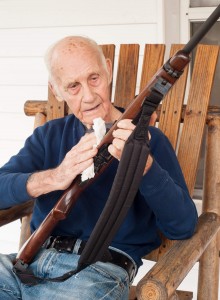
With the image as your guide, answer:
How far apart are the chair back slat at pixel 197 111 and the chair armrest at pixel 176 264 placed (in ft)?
0.65

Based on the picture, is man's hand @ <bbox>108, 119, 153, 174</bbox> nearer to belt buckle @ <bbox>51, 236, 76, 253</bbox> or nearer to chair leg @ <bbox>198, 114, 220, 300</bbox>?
belt buckle @ <bbox>51, 236, 76, 253</bbox>

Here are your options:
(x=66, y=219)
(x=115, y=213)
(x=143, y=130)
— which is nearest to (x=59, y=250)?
(x=66, y=219)

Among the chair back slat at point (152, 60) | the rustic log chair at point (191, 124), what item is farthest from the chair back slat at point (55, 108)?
the chair back slat at point (152, 60)

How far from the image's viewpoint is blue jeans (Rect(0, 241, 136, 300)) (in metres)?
1.68

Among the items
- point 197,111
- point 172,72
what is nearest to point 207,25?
point 172,72

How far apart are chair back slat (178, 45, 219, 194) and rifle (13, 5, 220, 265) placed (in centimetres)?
48

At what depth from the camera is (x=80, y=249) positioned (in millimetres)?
1833

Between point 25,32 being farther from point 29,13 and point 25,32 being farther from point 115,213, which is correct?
point 115,213

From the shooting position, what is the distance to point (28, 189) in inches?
71.9

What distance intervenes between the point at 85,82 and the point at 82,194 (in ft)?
1.04

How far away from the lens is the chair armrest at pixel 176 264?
1.47 meters

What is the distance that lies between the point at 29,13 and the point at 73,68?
1.09 metres

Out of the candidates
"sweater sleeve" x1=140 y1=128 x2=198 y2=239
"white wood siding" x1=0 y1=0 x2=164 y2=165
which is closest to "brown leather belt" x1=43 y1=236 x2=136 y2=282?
"sweater sleeve" x1=140 y1=128 x2=198 y2=239

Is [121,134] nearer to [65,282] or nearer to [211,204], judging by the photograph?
[65,282]
